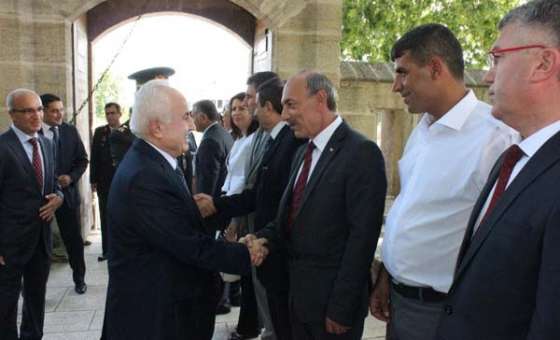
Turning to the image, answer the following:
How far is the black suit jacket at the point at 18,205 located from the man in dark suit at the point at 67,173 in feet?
3.93

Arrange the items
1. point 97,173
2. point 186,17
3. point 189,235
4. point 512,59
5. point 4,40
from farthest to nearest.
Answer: point 186,17, point 97,173, point 4,40, point 189,235, point 512,59

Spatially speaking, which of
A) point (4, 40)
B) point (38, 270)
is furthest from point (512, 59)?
point (4, 40)

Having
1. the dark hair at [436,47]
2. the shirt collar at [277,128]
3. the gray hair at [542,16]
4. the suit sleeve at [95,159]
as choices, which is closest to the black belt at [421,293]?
the dark hair at [436,47]

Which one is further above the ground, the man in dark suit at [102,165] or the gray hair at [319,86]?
the gray hair at [319,86]

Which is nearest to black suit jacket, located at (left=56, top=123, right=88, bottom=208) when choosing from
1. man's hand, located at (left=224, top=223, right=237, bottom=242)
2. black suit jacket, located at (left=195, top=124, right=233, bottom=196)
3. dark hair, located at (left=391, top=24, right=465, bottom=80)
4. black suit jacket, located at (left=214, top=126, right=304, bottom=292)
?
black suit jacket, located at (left=195, top=124, right=233, bottom=196)

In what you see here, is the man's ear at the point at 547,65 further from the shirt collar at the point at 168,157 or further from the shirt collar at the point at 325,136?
the shirt collar at the point at 168,157

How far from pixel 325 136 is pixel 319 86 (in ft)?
0.90

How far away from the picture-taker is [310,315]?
2334 millimetres

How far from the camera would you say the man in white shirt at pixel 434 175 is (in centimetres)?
191

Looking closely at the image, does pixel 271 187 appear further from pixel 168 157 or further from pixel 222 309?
pixel 222 309

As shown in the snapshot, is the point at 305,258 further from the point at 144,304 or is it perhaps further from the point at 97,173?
the point at 97,173

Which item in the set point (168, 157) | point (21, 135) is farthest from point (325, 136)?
point (21, 135)

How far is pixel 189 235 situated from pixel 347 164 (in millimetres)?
819

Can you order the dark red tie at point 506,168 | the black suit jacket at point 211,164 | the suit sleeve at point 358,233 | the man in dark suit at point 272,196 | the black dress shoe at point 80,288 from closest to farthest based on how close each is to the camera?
the dark red tie at point 506,168
the suit sleeve at point 358,233
the man in dark suit at point 272,196
the black suit jacket at point 211,164
the black dress shoe at point 80,288
